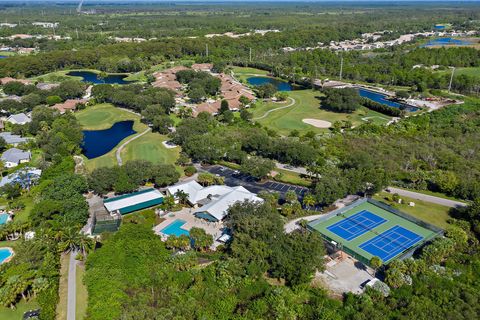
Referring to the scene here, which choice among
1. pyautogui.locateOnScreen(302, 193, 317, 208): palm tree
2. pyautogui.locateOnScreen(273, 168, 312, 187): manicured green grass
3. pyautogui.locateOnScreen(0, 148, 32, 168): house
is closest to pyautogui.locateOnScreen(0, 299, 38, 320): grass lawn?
pyautogui.locateOnScreen(302, 193, 317, 208): palm tree

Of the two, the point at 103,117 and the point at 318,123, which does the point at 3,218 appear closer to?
the point at 103,117

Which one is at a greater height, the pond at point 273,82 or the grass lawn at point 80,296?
the grass lawn at point 80,296

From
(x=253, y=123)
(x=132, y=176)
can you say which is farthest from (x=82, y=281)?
(x=253, y=123)

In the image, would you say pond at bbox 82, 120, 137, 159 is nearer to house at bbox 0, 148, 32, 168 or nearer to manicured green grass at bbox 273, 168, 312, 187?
house at bbox 0, 148, 32, 168

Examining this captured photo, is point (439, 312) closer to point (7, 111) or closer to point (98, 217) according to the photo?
point (98, 217)

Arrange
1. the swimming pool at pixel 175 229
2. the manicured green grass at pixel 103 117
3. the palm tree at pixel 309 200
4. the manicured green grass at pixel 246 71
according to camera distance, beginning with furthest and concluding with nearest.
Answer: the manicured green grass at pixel 246 71 < the manicured green grass at pixel 103 117 < the palm tree at pixel 309 200 < the swimming pool at pixel 175 229

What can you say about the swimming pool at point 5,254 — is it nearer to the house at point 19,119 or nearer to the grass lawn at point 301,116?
the house at point 19,119

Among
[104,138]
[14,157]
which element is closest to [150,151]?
[104,138]

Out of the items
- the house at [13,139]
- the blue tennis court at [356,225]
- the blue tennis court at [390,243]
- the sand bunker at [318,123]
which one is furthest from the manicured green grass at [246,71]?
the blue tennis court at [390,243]
